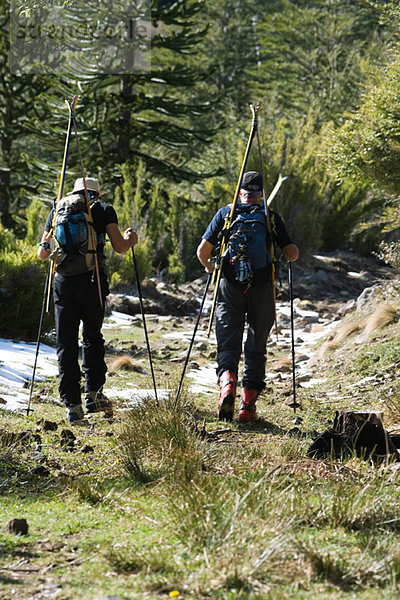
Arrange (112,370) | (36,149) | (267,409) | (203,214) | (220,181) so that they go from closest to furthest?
(267,409)
(112,370)
(203,214)
(220,181)
(36,149)

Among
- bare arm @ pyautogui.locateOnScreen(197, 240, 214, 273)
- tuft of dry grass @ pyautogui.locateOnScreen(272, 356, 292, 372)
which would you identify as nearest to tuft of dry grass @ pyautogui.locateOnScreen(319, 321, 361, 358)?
tuft of dry grass @ pyautogui.locateOnScreen(272, 356, 292, 372)

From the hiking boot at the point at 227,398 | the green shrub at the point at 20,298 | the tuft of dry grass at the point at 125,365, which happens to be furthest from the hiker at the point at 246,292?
the green shrub at the point at 20,298

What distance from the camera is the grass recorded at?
2443mm

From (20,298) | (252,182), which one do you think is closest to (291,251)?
(252,182)

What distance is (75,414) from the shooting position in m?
5.10

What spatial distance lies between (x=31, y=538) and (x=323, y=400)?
3.84 meters

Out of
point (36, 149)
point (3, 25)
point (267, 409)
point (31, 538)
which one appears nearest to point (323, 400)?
point (267, 409)

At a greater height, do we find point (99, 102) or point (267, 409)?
point (99, 102)

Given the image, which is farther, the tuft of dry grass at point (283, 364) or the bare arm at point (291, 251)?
the tuft of dry grass at point (283, 364)

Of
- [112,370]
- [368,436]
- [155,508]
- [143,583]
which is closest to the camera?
[143,583]

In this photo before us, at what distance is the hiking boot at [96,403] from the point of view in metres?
5.37

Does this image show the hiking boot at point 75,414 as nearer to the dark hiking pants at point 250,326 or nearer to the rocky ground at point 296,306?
the dark hiking pants at point 250,326

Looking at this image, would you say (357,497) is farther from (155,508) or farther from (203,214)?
(203,214)

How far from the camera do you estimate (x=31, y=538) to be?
291 centimetres
